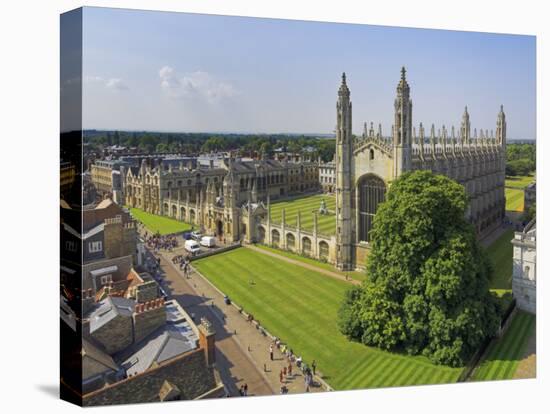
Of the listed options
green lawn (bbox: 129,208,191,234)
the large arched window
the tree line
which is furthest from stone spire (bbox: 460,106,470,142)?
green lawn (bbox: 129,208,191,234)

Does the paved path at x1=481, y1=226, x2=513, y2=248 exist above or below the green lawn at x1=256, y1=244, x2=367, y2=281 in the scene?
above

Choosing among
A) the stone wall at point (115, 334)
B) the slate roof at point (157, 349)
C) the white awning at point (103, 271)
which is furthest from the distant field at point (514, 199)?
the stone wall at point (115, 334)

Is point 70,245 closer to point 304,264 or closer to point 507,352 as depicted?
point 507,352

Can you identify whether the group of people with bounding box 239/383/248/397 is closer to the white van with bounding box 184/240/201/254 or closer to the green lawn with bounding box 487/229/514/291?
the green lawn with bounding box 487/229/514/291

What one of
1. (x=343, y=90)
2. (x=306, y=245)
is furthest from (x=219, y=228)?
(x=343, y=90)

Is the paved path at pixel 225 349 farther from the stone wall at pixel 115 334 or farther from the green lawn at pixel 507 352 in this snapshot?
the green lawn at pixel 507 352

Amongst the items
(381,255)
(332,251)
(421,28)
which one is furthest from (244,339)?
(421,28)
